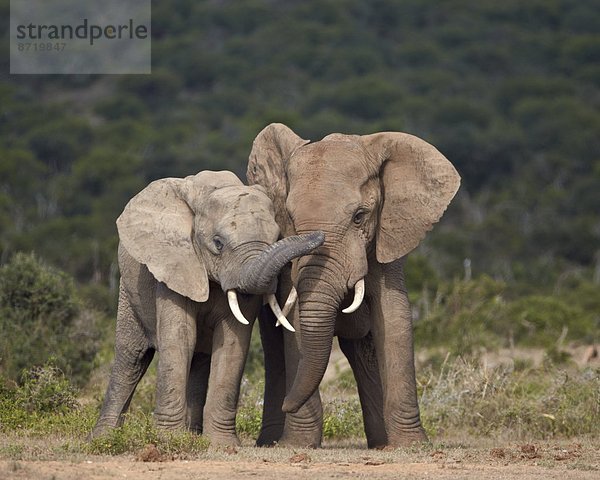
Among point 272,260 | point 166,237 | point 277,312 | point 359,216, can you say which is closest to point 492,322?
point 359,216

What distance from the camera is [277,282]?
1003cm

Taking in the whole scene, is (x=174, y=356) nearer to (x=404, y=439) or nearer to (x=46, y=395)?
(x=404, y=439)

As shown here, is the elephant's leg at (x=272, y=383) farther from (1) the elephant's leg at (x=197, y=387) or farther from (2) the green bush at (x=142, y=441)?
(2) the green bush at (x=142, y=441)

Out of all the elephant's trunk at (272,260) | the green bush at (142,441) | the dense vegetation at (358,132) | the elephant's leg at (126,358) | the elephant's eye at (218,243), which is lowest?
the green bush at (142,441)

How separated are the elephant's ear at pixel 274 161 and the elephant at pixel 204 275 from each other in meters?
0.23

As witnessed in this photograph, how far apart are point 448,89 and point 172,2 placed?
50.3 ft

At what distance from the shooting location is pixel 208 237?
10.1 m

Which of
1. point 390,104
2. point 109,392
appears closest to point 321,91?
point 390,104

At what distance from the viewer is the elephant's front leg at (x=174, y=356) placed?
32.3ft

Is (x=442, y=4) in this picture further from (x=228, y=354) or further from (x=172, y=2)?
(x=228, y=354)

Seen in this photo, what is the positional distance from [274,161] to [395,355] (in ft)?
5.18

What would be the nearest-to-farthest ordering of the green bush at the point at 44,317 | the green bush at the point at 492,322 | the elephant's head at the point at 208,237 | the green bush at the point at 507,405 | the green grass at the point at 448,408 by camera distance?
the elephant's head at the point at 208,237, the green grass at the point at 448,408, the green bush at the point at 507,405, the green bush at the point at 44,317, the green bush at the point at 492,322

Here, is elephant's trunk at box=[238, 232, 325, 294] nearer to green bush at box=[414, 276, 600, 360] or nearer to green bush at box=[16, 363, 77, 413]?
green bush at box=[16, 363, 77, 413]

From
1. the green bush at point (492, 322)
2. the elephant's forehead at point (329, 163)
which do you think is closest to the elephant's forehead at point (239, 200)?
the elephant's forehead at point (329, 163)
